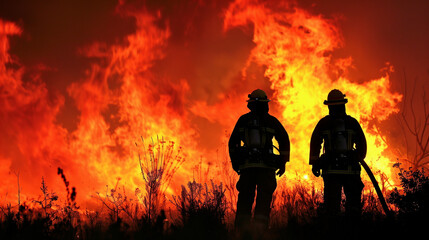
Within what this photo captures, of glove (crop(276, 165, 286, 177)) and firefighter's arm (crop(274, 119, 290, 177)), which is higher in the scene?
firefighter's arm (crop(274, 119, 290, 177))

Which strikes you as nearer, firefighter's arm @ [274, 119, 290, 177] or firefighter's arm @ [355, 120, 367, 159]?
firefighter's arm @ [274, 119, 290, 177]

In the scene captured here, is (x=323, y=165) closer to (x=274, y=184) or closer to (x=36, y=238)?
(x=274, y=184)

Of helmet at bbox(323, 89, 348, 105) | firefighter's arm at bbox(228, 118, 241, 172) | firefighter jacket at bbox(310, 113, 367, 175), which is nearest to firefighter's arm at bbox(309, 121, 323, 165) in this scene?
firefighter jacket at bbox(310, 113, 367, 175)

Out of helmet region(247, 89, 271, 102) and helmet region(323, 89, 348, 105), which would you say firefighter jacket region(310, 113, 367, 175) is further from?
helmet region(247, 89, 271, 102)

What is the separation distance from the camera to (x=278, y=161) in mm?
9172

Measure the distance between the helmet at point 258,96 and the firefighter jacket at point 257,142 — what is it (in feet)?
0.84

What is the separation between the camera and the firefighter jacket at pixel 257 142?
900 cm

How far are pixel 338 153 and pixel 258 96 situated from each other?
1.85 meters

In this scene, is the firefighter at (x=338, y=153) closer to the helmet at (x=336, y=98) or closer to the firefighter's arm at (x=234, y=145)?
the helmet at (x=336, y=98)

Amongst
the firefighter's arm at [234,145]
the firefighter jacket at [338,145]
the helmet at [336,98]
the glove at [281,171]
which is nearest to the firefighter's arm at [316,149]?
the firefighter jacket at [338,145]

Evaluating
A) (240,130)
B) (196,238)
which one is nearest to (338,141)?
(240,130)

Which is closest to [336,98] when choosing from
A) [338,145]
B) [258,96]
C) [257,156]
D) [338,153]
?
[338,145]

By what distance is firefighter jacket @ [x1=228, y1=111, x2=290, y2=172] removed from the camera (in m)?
9.00

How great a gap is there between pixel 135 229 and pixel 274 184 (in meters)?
2.94
